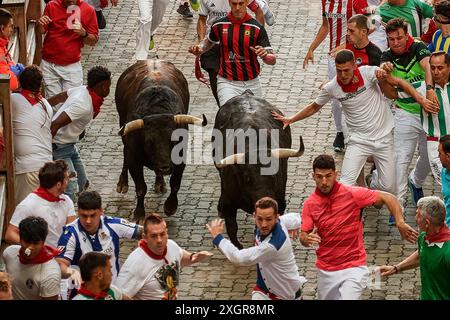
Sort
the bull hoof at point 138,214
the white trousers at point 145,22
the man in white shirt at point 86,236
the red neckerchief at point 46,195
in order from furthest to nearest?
the white trousers at point 145,22 < the bull hoof at point 138,214 < the red neckerchief at point 46,195 < the man in white shirt at point 86,236

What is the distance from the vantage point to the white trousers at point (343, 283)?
15047 mm

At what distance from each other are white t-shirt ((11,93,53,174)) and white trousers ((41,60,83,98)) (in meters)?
2.82

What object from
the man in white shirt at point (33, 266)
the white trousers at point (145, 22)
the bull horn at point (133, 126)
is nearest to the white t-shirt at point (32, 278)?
the man in white shirt at point (33, 266)

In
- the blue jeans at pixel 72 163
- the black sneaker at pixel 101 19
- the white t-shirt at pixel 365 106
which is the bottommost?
the blue jeans at pixel 72 163

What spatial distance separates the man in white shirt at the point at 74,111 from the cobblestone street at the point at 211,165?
1182 millimetres

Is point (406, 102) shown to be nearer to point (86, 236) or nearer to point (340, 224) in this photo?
point (340, 224)

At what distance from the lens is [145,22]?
22688 mm

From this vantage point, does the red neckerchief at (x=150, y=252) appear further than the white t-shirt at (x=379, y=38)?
No

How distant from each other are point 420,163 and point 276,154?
2.11 m

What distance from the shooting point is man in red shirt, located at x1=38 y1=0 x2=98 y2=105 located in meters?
19.9

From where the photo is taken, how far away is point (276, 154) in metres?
17.7

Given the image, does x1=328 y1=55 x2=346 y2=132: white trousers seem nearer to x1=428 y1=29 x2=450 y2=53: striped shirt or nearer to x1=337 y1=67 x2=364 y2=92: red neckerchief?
x1=428 y1=29 x2=450 y2=53: striped shirt

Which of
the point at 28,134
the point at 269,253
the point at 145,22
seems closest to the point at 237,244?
the point at 28,134

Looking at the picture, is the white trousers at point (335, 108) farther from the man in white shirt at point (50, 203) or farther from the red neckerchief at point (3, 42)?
the man in white shirt at point (50, 203)
